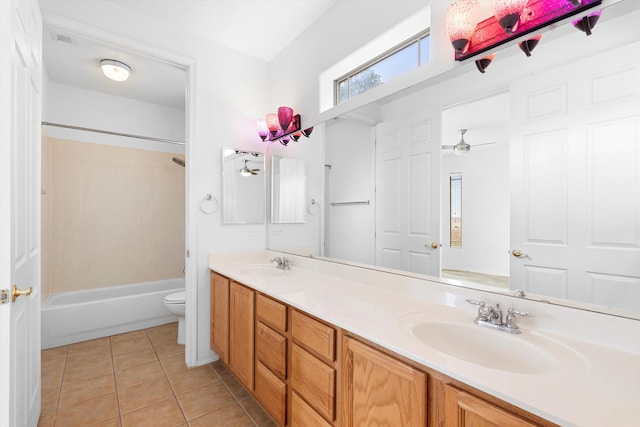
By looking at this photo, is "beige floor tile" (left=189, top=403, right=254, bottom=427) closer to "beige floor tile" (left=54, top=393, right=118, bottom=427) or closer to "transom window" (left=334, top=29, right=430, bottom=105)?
"beige floor tile" (left=54, top=393, right=118, bottom=427)

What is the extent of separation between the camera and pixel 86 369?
2.28 meters

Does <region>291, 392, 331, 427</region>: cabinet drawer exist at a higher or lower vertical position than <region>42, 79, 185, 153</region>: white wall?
lower

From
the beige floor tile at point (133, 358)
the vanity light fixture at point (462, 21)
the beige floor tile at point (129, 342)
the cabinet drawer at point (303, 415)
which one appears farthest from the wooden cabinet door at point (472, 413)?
the beige floor tile at point (129, 342)

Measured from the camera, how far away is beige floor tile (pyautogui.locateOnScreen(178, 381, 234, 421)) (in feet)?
5.94

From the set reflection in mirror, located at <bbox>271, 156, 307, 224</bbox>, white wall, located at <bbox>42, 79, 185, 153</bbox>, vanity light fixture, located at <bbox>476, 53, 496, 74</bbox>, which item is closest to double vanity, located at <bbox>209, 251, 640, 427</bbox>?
reflection in mirror, located at <bbox>271, 156, 307, 224</bbox>

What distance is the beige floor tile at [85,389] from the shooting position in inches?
74.5

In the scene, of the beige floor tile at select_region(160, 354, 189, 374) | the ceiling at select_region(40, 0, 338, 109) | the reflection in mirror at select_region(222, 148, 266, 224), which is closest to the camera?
the ceiling at select_region(40, 0, 338, 109)

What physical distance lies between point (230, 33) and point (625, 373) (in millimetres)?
2839

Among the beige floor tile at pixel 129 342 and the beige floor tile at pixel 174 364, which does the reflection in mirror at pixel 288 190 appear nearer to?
the beige floor tile at pixel 174 364

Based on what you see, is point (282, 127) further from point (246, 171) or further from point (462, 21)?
point (462, 21)

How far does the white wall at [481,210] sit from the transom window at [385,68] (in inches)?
21.6

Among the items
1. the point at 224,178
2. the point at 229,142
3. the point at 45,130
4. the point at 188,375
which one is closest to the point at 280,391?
the point at 188,375

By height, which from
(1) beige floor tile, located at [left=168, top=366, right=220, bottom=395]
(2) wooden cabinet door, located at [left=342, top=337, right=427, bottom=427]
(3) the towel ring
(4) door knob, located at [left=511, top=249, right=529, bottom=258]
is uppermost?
(3) the towel ring

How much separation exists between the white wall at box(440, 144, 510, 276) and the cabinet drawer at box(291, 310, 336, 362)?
2.06 ft
